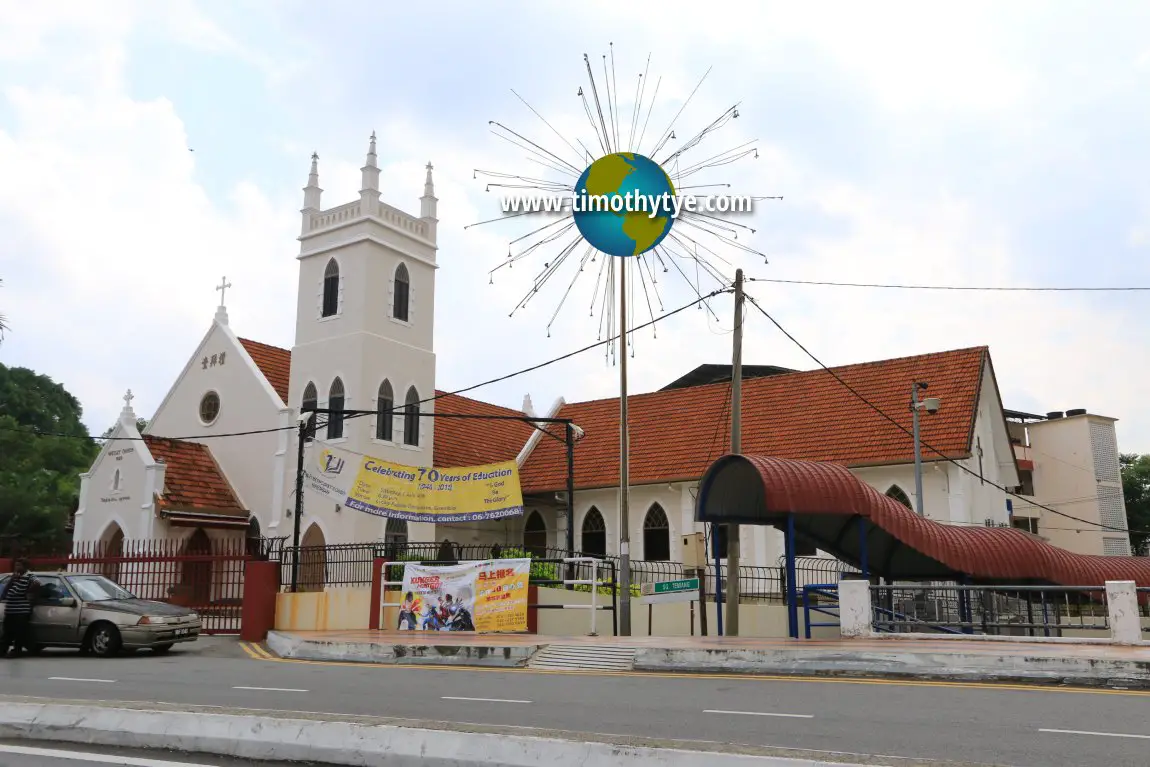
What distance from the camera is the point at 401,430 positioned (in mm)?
30766

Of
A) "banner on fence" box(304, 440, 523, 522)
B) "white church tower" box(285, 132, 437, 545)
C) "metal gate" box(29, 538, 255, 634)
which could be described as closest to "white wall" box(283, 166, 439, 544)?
"white church tower" box(285, 132, 437, 545)

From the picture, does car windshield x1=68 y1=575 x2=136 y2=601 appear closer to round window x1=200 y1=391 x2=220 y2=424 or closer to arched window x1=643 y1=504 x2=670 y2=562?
round window x1=200 y1=391 x2=220 y2=424

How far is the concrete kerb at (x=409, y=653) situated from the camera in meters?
15.3

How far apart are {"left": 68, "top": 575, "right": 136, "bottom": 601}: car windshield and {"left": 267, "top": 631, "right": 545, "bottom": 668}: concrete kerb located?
3.24 m

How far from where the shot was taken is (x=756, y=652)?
13594 mm

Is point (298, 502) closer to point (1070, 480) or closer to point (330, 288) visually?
point (330, 288)

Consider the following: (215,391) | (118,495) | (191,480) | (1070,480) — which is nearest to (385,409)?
(191,480)

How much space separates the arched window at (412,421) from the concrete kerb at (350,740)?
22.5 metres

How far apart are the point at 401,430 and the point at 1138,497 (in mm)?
50369

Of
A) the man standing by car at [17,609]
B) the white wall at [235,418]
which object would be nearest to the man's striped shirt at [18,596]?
the man standing by car at [17,609]

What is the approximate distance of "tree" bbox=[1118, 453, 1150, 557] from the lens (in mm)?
59312

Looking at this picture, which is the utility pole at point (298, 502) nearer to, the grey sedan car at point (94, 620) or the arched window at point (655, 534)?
the grey sedan car at point (94, 620)

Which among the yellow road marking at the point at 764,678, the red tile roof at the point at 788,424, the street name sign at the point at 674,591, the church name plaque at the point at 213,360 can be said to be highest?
the church name plaque at the point at 213,360

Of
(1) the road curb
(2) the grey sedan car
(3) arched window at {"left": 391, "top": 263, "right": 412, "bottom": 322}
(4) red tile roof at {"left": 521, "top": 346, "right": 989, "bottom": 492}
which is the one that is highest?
(3) arched window at {"left": 391, "top": 263, "right": 412, "bottom": 322}
